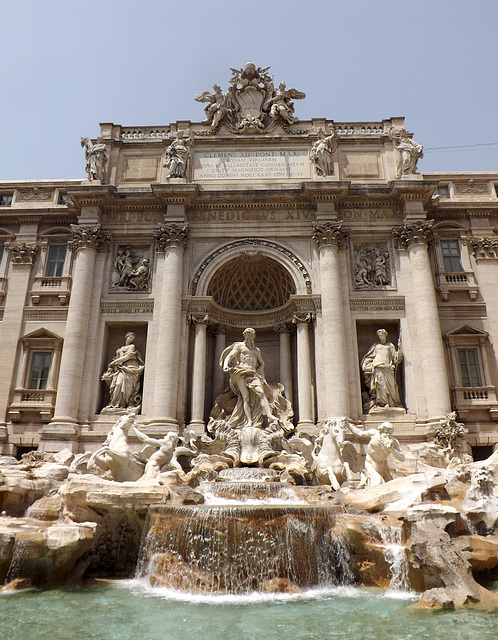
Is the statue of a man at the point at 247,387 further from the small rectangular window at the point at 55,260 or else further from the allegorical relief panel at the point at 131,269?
the small rectangular window at the point at 55,260

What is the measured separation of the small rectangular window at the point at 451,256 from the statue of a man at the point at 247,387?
935cm

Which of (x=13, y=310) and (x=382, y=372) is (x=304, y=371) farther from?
(x=13, y=310)

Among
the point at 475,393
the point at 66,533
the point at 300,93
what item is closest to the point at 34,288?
the point at 66,533

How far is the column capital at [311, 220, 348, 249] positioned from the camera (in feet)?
66.6

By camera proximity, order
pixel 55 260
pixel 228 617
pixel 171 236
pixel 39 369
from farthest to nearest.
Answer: pixel 55 260
pixel 171 236
pixel 39 369
pixel 228 617

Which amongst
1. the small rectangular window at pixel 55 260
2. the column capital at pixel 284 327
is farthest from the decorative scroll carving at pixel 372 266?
the small rectangular window at pixel 55 260

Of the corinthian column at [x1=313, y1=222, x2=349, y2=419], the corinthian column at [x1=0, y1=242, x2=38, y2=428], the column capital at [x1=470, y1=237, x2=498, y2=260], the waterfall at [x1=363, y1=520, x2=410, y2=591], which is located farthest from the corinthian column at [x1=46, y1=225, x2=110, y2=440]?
the column capital at [x1=470, y1=237, x2=498, y2=260]

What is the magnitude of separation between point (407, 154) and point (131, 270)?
12959mm

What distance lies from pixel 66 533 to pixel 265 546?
13.8 feet

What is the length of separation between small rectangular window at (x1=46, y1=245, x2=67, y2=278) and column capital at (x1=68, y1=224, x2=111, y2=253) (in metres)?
1.34

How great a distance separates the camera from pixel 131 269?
2094 centimetres

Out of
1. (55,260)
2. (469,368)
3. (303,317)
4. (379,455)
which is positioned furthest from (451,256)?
(55,260)

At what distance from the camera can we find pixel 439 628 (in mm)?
7160

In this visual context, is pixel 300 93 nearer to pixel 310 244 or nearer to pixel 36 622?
pixel 310 244
